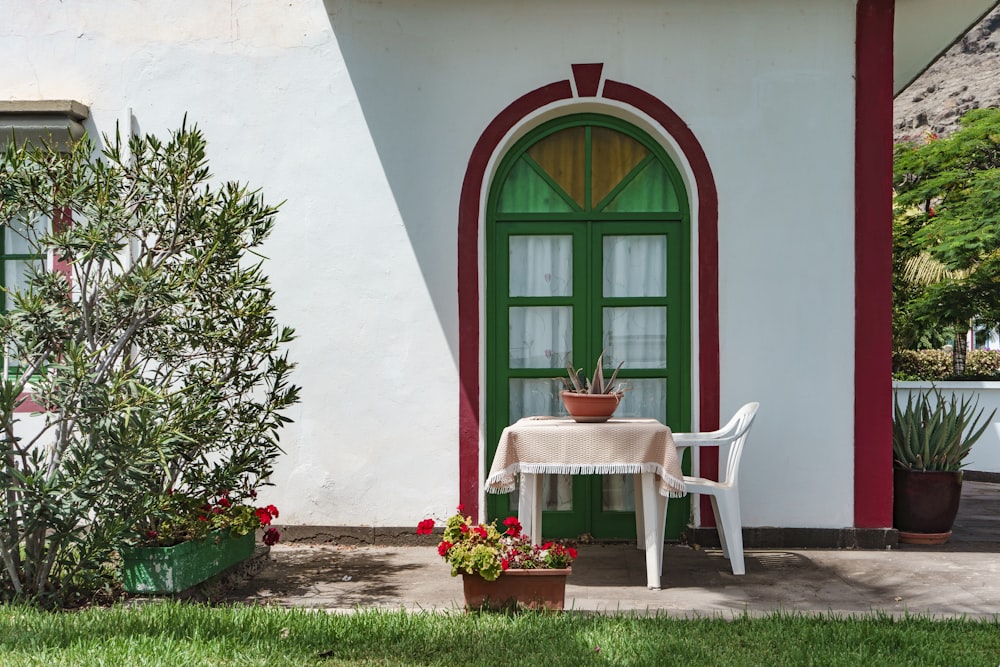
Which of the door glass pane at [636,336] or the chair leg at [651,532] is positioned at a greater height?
the door glass pane at [636,336]

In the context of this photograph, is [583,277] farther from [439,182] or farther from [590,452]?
[590,452]

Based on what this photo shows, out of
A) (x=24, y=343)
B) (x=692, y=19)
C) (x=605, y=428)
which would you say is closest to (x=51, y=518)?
(x=24, y=343)

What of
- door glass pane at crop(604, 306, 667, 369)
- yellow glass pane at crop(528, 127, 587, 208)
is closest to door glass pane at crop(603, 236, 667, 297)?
door glass pane at crop(604, 306, 667, 369)

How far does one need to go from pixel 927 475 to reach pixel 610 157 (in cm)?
306

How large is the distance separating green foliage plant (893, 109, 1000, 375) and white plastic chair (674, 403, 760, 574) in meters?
9.46

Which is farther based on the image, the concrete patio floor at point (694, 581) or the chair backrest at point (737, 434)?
the chair backrest at point (737, 434)

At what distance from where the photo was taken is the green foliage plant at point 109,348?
174 inches

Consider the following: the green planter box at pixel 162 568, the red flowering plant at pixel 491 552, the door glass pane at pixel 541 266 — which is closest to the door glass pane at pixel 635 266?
the door glass pane at pixel 541 266

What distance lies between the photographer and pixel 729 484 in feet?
19.2

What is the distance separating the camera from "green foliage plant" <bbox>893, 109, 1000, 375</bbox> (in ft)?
47.3

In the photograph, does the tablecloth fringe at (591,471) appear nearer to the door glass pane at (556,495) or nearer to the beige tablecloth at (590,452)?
the beige tablecloth at (590,452)

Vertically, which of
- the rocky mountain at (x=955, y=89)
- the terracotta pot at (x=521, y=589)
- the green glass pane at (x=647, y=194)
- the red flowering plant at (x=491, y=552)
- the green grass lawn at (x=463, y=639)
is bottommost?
the green grass lawn at (x=463, y=639)

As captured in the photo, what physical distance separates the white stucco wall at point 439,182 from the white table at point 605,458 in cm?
123

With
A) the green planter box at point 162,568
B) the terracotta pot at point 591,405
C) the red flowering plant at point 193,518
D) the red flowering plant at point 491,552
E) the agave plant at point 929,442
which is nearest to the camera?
the red flowering plant at point 491,552
